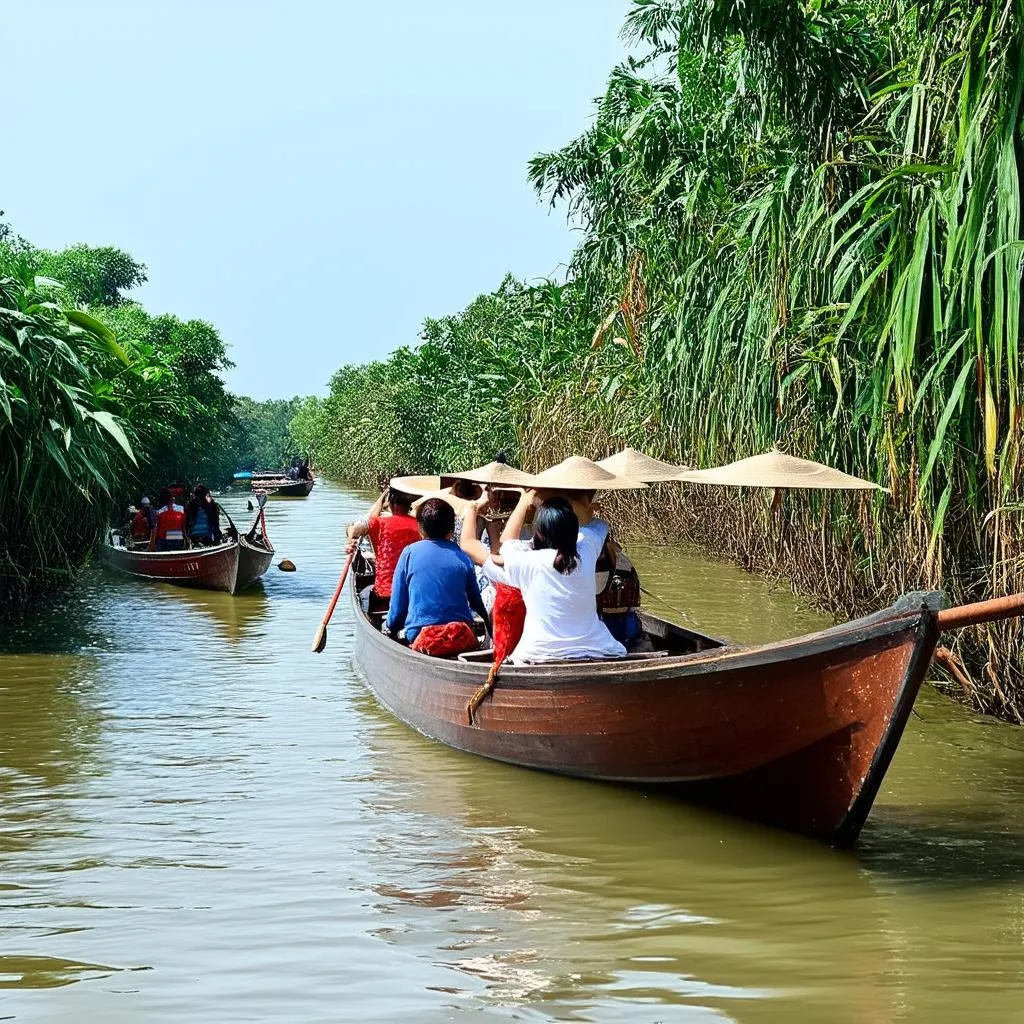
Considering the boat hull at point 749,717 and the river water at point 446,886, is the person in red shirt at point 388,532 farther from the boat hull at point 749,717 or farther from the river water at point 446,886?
the boat hull at point 749,717

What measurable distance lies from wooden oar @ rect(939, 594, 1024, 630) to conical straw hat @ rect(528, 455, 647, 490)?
7.32 feet

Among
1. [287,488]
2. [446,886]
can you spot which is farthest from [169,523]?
[287,488]

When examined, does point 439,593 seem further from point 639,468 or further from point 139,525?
point 139,525

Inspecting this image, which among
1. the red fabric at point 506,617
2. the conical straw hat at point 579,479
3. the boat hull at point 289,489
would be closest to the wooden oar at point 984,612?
the conical straw hat at point 579,479

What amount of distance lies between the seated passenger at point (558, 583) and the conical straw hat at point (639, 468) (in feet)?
3.35

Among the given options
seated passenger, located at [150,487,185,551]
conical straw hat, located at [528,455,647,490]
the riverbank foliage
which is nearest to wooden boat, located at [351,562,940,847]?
conical straw hat, located at [528,455,647,490]

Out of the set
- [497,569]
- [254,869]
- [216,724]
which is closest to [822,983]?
[254,869]

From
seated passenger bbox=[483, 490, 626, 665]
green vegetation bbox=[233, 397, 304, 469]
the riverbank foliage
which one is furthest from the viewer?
green vegetation bbox=[233, 397, 304, 469]

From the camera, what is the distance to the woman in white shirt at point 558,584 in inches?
281

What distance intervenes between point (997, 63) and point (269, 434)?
430ft

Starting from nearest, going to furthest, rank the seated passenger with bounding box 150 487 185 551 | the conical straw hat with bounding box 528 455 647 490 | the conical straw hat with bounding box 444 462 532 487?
the conical straw hat with bounding box 528 455 647 490
the conical straw hat with bounding box 444 462 532 487
the seated passenger with bounding box 150 487 185 551

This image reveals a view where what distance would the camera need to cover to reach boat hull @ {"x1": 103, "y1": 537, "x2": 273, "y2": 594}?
1792 cm

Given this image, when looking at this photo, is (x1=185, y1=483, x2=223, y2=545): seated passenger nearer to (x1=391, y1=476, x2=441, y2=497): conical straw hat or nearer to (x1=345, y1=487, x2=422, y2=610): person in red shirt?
(x1=345, y1=487, x2=422, y2=610): person in red shirt

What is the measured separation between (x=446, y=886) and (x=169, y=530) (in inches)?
590
